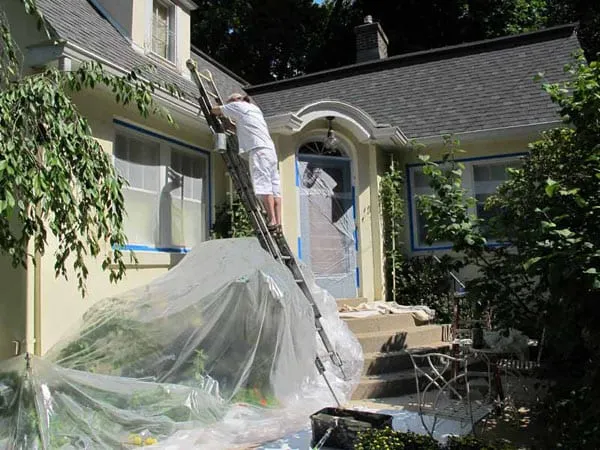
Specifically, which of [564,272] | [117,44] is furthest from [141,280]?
[564,272]

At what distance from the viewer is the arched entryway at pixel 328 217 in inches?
339

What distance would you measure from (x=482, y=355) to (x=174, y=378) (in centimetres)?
285

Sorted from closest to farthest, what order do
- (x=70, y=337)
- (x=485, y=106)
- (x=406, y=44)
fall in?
1. (x=70, y=337)
2. (x=485, y=106)
3. (x=406, y=44)

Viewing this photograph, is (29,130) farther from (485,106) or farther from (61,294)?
(485,106)

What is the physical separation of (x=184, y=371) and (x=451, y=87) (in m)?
8.98

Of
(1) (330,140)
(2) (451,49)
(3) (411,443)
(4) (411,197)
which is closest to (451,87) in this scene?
(2) (451,49)

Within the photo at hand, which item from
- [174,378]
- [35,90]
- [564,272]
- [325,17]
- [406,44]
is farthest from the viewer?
[325,17]

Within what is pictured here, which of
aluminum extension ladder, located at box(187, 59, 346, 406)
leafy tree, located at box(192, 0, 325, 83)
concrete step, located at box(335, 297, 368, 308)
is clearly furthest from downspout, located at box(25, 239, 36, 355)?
leafy tree, located at box(192, 0, 325, 83)

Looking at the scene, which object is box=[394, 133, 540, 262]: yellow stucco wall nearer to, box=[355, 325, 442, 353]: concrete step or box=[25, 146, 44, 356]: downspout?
box=[355, 325, 442, 353]: concrete step

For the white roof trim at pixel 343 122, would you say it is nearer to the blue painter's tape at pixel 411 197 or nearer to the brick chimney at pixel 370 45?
the blue painter's tape at pixel 411 197

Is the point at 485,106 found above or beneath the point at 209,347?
above

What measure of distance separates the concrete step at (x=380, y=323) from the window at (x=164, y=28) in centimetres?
533

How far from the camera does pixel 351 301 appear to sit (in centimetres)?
864

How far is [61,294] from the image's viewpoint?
228 inches
